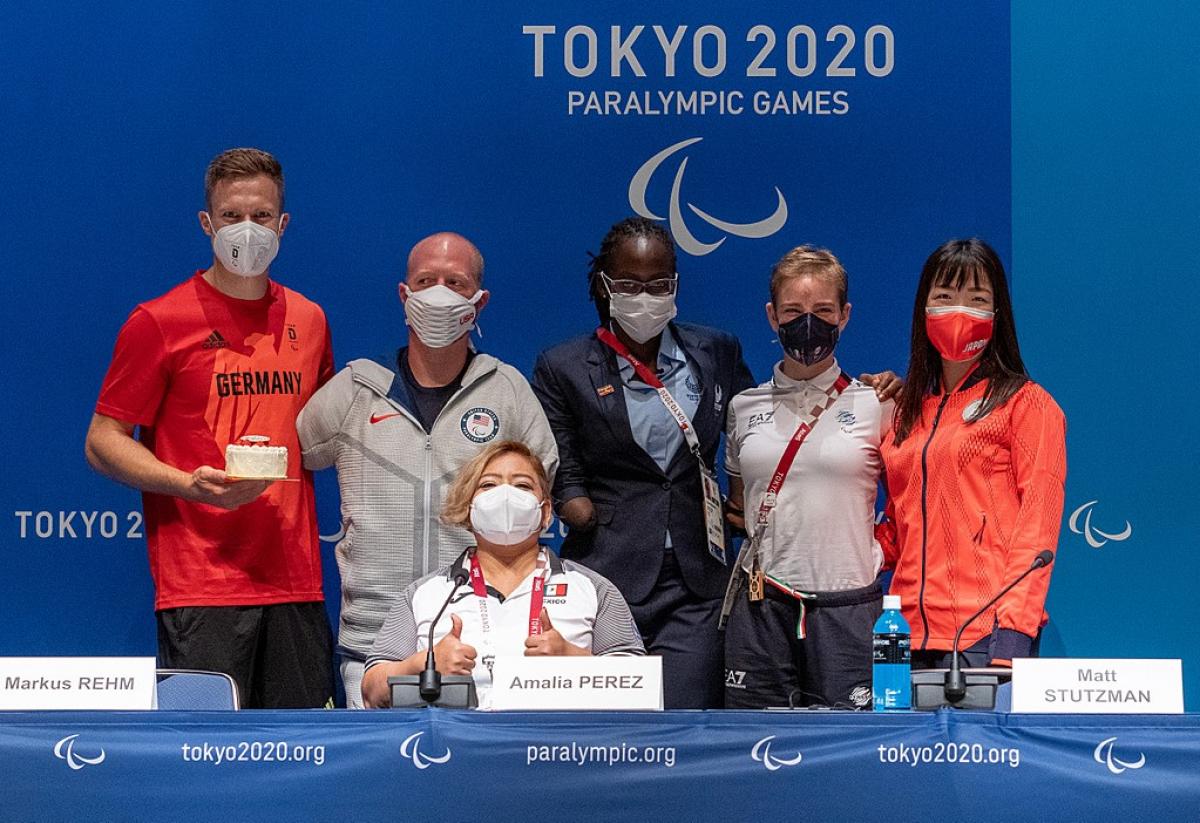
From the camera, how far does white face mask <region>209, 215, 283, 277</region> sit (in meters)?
4.46

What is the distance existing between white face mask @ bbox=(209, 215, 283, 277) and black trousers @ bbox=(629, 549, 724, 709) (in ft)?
4.75

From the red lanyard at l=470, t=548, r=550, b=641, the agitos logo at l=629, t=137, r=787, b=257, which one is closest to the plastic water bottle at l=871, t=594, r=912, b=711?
the red lanyard at l=470, t=548, r=550, b=641

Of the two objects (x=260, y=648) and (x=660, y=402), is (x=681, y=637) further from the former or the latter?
(x=260, y=648)

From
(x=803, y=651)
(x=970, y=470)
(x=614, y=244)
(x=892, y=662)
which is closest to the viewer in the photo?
(x=892, y=662)

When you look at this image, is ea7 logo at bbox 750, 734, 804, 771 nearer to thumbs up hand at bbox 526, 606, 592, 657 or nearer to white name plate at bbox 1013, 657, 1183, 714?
white name plate at bbox 1013, 657, 1183, 714

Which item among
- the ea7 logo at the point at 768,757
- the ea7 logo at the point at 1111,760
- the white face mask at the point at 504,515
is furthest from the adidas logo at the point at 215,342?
the ea7 logo at the point at 1111,760

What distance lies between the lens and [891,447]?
13.7ft

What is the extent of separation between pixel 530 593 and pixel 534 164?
191 centimetres

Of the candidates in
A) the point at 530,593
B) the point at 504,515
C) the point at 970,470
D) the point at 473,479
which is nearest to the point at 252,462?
the point at 473,479

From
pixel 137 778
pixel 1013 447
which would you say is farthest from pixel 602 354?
pixel 137 778

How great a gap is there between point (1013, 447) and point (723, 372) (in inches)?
41.2

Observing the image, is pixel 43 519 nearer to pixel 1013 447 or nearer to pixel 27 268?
pixel 27 268

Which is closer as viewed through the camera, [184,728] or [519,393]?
[184,728]

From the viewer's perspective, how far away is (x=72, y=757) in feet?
9.45
